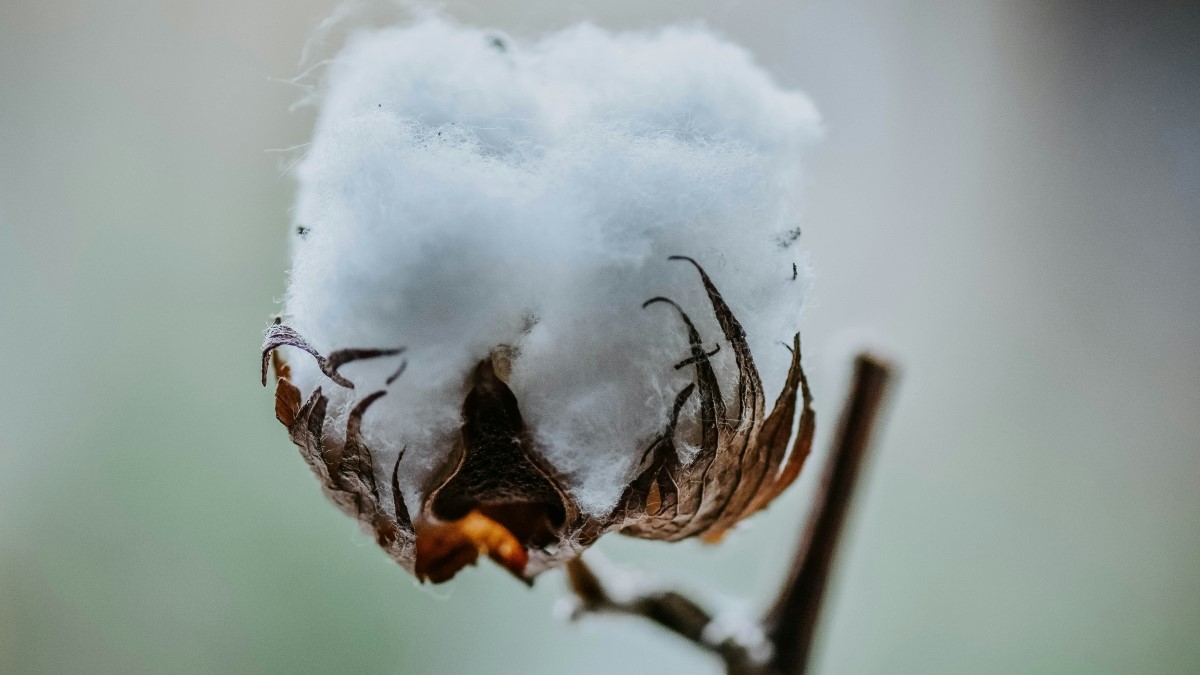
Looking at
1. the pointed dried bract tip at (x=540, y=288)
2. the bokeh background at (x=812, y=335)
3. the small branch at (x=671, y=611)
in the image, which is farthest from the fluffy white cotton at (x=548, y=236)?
the bokeh background at (x=812, y=335)

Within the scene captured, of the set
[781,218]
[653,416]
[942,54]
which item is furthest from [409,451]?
[942,54]

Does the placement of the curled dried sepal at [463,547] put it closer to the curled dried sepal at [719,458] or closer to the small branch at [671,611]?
the curled dried sepal at [719,458]

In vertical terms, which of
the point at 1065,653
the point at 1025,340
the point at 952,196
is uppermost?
the point at 952,196

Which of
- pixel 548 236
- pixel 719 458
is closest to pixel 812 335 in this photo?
pixel 719 458

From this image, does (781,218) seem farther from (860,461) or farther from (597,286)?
(860,461)

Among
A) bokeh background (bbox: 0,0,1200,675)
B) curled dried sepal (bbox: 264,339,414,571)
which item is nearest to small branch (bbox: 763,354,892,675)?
curled dried sepal (bbox: 264,339,414,571)

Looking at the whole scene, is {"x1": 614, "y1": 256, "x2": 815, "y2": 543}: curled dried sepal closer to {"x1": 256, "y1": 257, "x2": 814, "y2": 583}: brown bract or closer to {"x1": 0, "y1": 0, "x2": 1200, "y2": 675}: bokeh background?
{"x1": 256, "y1": 257, "x2": 814, "y2": 583}: brown bract

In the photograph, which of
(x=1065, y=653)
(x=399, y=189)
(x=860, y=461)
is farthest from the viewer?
(x=1065, y=653)

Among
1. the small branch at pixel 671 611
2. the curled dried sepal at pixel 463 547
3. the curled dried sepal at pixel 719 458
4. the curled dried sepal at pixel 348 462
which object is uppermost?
the curled dried sepal at pixel 719 458
